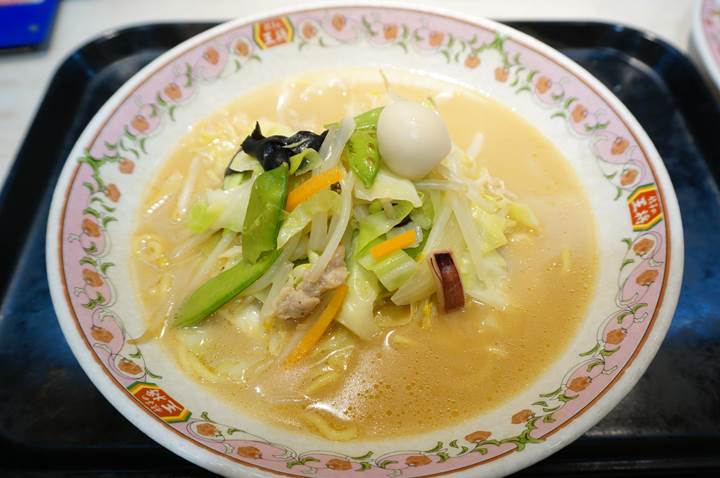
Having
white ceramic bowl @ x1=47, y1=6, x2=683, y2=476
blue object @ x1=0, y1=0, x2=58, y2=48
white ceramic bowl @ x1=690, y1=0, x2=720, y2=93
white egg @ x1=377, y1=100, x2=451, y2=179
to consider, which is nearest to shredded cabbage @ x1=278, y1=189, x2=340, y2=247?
white egg @ x1=377, y1=100, x2=451, y2=179

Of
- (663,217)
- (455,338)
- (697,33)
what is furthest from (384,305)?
(697,33)

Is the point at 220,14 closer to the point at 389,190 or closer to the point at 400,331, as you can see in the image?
the point at 389,190

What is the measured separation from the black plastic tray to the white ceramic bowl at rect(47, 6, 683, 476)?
0.68ft

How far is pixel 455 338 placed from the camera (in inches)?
66.9

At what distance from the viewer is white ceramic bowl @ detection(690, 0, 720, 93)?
91.8 inches

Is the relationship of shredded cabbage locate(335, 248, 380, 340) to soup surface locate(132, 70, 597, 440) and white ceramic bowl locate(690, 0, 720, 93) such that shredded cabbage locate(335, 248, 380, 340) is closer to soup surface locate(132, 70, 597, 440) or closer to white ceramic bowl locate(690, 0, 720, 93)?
soup surface locate(132, 70, 597, 440)

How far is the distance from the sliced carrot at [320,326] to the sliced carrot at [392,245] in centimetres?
16

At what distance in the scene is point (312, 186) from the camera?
63.4 inches

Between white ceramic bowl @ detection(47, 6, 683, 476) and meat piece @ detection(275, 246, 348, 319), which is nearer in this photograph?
white ceramic bowl @ detection(47, 6, 683, 476)

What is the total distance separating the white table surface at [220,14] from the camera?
2773 millimetres

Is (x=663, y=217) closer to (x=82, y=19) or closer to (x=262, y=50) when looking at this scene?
(x=262, y=50)

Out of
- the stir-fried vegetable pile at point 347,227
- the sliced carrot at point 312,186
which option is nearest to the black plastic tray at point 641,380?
the stir-fried vegetable pile at point 347,227

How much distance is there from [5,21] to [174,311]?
2.24m

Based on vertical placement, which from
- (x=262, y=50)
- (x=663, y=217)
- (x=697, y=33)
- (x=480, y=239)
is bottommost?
(x=480, y=239)
